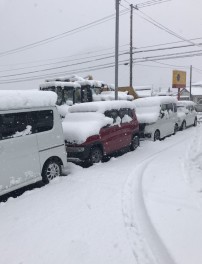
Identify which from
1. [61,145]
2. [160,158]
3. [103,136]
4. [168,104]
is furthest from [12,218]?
[168,104]

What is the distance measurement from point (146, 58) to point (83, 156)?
21364 mm

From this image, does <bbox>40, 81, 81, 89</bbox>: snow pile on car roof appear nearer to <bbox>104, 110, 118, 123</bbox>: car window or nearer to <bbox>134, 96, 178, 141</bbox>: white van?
<bbox>134, 96, 178, 141</bbox>: white van

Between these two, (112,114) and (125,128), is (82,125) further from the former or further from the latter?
(125,128)

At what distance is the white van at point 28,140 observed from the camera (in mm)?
6906

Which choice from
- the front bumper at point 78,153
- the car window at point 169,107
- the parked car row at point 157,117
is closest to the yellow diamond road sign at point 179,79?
the parked car row at point 157,117

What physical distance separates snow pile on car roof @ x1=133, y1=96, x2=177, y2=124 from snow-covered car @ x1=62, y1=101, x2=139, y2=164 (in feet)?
6.26

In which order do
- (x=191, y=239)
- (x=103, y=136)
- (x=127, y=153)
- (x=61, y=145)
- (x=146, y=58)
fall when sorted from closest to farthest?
(x=191, y=239)
(x=61, y=145)
(x=103, y=136)
(x=127, y=153)
(x=146, y=58)

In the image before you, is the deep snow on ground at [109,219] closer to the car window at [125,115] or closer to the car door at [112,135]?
the car door at [112,135]

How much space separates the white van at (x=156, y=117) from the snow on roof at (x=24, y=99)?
7.04 meters

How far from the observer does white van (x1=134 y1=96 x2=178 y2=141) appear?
14445 mm

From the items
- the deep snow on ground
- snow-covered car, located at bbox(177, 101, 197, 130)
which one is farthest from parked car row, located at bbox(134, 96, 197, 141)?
the deep snow on ground

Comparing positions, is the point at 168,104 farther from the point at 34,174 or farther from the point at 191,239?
the point at 191,239

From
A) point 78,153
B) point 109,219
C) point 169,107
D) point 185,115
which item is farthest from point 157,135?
point 109,219

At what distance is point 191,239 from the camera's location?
186 inches
